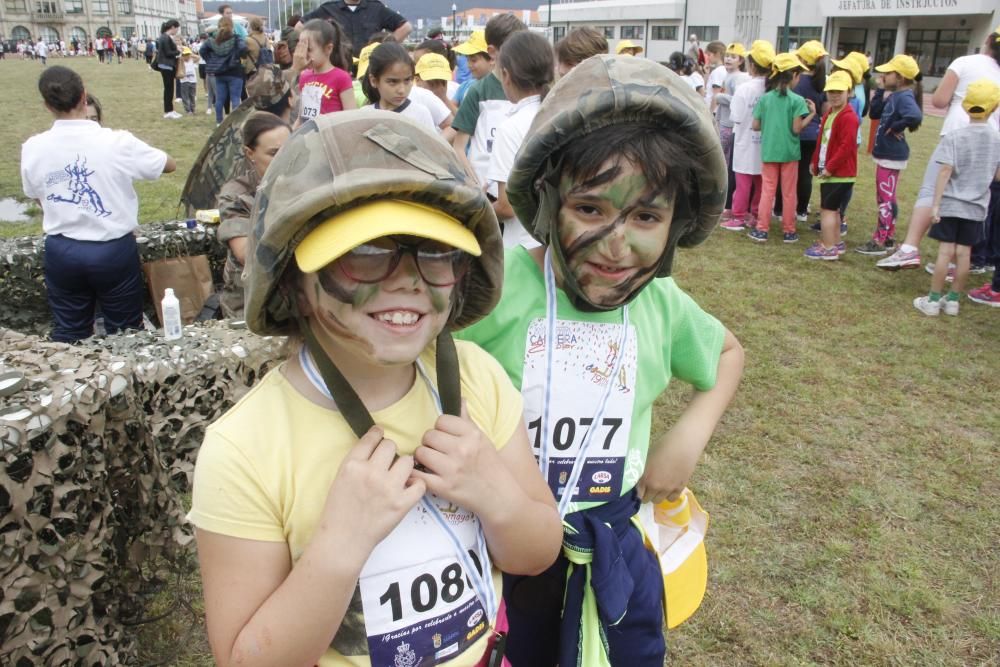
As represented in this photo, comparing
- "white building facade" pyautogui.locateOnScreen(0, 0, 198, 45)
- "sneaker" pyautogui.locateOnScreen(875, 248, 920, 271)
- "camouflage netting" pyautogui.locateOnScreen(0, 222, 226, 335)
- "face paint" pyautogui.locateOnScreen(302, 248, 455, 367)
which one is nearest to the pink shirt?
"camouflage netting" pyautogui.locateOnScreen(0, 222, 226, 335)

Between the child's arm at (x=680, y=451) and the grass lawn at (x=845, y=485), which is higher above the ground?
the child's arm at (x=680, y=451)

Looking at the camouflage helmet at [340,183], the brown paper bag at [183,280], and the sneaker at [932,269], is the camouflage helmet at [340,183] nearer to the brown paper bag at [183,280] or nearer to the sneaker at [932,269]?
the brown paper bag at [183,280]

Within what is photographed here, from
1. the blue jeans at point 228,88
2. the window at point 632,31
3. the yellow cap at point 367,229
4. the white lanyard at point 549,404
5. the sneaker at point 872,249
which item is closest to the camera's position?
the yellow cap at point 367,229

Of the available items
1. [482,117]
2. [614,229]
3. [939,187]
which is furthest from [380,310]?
[939,187]

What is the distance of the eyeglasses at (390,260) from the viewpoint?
113 centimetres

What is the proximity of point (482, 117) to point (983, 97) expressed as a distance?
149 inches

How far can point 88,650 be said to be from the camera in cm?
245

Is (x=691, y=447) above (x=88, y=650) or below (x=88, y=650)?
above

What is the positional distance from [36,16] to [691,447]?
375 ft

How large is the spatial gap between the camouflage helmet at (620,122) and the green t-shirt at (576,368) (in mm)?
100

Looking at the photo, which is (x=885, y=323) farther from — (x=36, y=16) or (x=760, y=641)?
(x=36, y=16)

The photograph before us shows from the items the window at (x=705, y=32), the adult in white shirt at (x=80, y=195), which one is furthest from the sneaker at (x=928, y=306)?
the window at (x=705, y=32)

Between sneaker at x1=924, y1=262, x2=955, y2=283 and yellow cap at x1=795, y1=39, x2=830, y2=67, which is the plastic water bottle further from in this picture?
yellow cap at x1=795, y1=39, x2=830, y2=67

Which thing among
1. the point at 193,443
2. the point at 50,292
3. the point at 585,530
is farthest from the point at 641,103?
the point at 50,292
